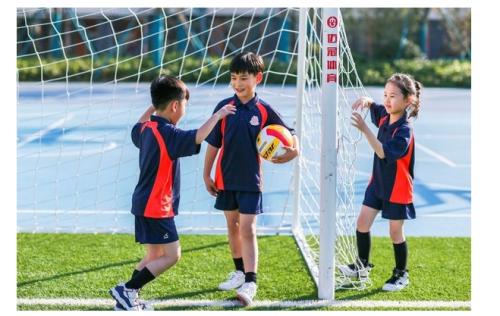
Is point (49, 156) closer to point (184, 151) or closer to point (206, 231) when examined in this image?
point (206, 231)

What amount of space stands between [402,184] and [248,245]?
1.04 m

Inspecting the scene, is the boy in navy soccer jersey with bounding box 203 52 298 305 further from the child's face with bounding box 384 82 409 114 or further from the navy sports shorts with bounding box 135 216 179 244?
the child's face with bounding box 384 82 409 114

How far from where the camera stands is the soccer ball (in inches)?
166

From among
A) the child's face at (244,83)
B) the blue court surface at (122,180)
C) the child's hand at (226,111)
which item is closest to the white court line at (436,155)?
the blue court surface at (122,180)

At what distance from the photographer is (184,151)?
399 cm

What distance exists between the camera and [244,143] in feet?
14.3

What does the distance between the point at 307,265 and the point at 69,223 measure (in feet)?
7.80

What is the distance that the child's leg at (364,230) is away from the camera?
475 centimetres

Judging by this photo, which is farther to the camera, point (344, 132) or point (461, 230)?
point (461, 230)

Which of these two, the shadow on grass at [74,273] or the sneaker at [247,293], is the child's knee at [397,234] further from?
the shadow on grass at [74,273]

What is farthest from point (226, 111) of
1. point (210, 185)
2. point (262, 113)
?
point (210, 185)

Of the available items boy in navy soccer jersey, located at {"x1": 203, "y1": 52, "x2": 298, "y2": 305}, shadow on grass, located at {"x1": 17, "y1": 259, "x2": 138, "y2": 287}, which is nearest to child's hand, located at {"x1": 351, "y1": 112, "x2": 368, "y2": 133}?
boy in navy soccer jersey, located at {"x1": 203, "y1": 52, "x2": 298, "y2": 305}

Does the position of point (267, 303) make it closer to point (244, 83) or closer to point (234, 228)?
point (234, 228)
